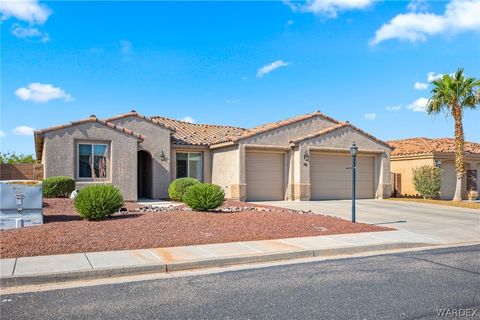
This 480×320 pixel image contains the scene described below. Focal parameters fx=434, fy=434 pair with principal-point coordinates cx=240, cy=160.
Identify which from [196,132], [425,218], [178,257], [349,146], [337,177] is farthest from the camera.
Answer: [196,132]

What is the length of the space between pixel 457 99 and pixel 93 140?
18.3 meters

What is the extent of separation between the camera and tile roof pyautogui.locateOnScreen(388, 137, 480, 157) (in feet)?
85.9

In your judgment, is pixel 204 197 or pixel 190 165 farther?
pixel 190 165

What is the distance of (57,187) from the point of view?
54.4 feet

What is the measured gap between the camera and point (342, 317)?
5285mm

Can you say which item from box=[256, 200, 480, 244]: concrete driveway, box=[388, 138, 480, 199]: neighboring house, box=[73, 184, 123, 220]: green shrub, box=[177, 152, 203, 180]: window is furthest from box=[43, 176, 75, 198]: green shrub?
box=[388, 138, 480, 199]: neighboring house

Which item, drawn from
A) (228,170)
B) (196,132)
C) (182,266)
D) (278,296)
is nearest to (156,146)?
(228,170)

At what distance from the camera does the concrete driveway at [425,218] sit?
12.2 meters

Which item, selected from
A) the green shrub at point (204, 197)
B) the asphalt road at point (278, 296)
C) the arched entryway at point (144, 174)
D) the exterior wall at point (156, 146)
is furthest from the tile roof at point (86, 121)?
the asphalt road at point (278, 296)

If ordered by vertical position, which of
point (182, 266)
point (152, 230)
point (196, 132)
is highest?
point (196, 132)

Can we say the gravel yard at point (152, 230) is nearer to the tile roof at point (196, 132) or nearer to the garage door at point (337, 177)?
the garage door at point (337, 177)

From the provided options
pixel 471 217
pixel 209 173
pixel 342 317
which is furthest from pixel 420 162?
pixel 342 317

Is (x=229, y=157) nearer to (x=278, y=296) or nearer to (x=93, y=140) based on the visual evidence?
(x=93, y=140)

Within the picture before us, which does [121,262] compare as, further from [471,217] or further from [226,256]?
[471,217]
